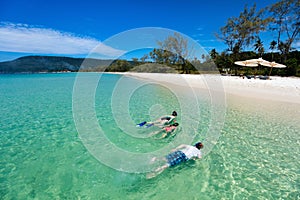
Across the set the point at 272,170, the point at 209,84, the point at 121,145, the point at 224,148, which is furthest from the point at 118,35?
the point at 209,84

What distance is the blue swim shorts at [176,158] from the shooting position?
3979mm

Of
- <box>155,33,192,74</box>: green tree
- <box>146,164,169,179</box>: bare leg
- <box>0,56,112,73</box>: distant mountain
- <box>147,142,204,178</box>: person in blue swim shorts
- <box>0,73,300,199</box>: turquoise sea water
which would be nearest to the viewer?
<box>0,73,300,199</box>: turquoise sea water

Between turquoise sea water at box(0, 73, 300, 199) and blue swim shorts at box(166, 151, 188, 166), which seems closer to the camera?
turquoise sea water at box(0, 73, 300, 199)

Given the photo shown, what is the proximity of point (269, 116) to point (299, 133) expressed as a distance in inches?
85.6

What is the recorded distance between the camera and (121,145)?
17.3 ft

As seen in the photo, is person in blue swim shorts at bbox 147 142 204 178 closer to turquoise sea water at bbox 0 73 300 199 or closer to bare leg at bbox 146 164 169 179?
bare leg at bbox 146 164 169 179

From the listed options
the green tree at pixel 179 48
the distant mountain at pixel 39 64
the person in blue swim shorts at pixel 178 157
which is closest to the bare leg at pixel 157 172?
the person in blue swim shorts at pixel 178 157

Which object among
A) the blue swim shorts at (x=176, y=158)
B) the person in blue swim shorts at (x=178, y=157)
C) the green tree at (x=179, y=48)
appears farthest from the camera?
the green tree at (x=179, y=48)

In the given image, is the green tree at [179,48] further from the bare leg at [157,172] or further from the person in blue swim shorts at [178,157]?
the bare leg at [157,172]

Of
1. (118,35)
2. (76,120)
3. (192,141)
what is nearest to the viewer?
(118,35)

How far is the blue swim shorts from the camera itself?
3979 mm

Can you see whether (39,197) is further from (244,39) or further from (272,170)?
(244,39)

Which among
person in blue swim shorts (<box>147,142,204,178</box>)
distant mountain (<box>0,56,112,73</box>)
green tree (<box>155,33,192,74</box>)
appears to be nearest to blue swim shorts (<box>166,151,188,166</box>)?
person in blue swim shorts (<box>147,142,204,178</box>)

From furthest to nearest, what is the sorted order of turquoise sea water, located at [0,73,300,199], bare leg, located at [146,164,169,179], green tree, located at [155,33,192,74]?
green tree, located at [155,33,192,74]
bare leg, located at [146,164,169,179]
turquoise sea water, located at [0,73,300,199]
